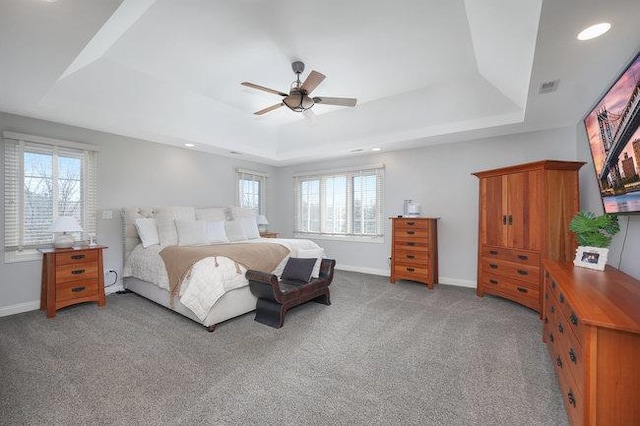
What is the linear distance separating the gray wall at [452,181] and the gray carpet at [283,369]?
1329 millimetres

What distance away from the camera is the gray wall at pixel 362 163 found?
3.31 meters

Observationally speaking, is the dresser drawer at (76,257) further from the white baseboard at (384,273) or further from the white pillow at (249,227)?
the white baseboard at (384,273)

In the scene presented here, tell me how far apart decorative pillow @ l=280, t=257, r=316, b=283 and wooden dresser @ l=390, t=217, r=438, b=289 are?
5.88 ft

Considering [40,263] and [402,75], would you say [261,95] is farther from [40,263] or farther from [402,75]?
[40,263]

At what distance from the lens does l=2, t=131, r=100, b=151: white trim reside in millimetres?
3150

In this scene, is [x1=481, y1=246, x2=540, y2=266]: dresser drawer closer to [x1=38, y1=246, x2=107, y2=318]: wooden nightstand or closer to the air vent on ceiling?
the air vent on ceiling

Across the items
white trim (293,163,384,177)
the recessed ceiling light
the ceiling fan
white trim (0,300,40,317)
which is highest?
the ceiling fan

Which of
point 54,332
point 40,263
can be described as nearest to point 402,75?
point 54,332

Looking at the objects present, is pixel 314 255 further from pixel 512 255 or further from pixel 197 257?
pixel 512 255

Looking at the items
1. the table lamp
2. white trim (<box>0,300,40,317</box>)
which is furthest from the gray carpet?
the table lamp

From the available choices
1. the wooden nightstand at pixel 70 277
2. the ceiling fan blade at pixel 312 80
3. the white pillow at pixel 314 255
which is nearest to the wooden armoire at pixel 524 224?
the white pillow at pixel 314 255

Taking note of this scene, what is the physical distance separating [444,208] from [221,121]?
3.96 metres

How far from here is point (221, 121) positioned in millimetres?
4531

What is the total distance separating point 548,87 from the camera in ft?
8.31
